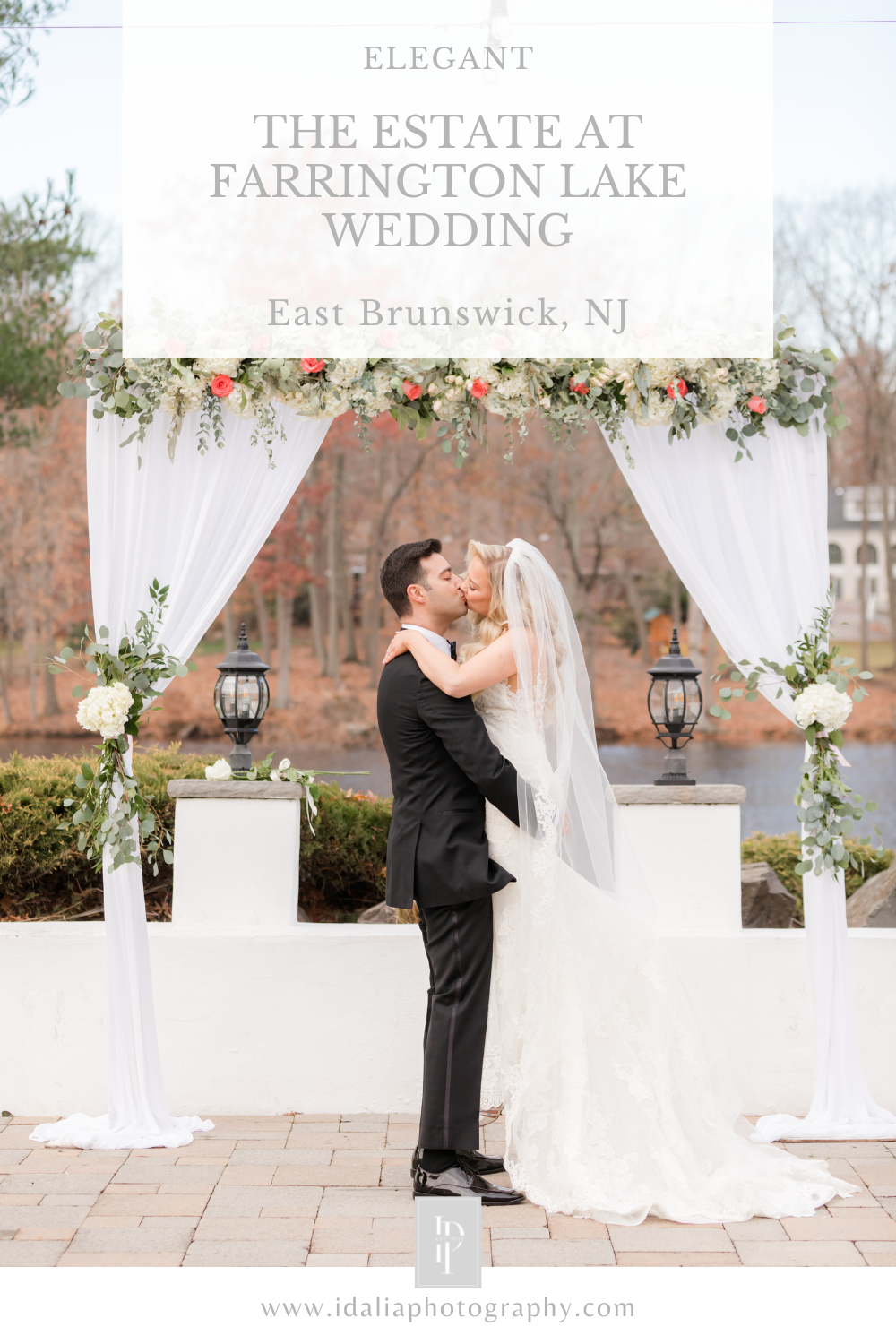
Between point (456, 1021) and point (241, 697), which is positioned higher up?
point (241, 697)

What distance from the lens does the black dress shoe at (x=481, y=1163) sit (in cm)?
312

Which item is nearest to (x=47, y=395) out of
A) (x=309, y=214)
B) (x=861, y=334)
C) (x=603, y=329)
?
(x=309, y=214)

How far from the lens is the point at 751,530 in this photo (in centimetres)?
376

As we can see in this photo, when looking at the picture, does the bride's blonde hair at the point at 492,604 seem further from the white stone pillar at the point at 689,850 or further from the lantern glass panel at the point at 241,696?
the lantern glass panel at the point at 241,696

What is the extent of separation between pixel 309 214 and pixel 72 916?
28.8 feet

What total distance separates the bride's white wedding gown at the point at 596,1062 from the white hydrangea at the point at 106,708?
116cm

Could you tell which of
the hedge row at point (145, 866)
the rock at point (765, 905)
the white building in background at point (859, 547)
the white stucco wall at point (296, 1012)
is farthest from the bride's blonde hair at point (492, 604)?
the white building in background at point (859, 547)

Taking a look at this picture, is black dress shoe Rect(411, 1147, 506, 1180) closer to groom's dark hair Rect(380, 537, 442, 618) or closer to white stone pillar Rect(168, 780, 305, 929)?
white stone pillar Rect(168, 780, 305, 929)

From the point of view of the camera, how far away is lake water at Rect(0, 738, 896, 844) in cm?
1404

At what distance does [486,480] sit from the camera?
613 inches

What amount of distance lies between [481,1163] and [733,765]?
41.4ft

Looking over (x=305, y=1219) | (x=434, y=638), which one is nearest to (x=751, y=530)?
(x=434, y=638)

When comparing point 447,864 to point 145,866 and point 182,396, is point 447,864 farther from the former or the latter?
point 145,866
